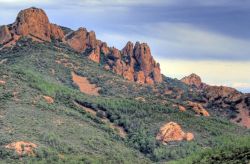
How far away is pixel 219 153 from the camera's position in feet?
641

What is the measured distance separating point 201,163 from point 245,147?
1246cm

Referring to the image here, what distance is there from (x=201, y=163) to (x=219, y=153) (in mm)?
7966

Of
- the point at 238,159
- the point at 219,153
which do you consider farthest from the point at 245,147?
the point at 238,159

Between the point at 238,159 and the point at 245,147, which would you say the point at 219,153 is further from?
the point at 238,159

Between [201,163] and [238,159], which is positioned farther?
[201,163]

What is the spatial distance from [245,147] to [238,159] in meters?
19.6

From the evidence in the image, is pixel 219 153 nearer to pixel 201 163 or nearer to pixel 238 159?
pixel 201 163

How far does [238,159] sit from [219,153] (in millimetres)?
21450

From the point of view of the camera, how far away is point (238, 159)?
6850 inches

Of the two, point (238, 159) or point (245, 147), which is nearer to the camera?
point (238, 159)

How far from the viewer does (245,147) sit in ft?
633

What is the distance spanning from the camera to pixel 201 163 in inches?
7466
